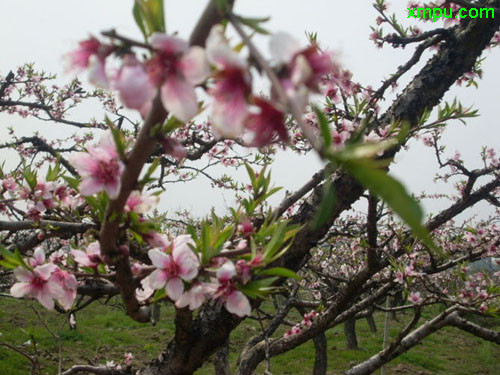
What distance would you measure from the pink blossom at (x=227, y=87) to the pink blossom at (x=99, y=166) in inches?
14.0

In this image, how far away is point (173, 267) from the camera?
0.97 meters

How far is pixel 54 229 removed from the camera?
1461 mm

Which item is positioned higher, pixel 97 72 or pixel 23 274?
pixel 97 72

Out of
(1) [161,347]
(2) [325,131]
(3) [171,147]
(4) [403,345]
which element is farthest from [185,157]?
(1) [161,347]

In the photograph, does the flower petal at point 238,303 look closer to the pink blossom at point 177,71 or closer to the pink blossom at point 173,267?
the pink blossom at point 173,267

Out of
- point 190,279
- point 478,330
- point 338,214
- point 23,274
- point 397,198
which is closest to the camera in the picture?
point 397,198

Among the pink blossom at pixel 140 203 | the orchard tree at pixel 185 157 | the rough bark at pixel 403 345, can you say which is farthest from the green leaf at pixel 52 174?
the rough bark at pixel 403 345

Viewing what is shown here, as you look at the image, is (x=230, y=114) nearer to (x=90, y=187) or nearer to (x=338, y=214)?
(x=90, y=187)

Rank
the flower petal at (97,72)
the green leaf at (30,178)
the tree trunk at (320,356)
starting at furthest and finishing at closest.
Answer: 1. the tree trunk at (320,356)
2. the green leaf at (30,178)
3. the flower petal at (97,72)

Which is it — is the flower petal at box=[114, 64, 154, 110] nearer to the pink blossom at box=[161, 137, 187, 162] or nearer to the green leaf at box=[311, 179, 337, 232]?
the pink blossom at box=[161, 137, 187, 162]

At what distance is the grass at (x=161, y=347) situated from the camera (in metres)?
9.57

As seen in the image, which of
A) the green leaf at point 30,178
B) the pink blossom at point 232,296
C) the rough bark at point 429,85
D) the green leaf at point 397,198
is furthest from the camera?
the rough bark at point 429,85

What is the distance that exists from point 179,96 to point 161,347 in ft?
39.7

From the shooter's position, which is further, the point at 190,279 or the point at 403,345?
the point at 403,345
